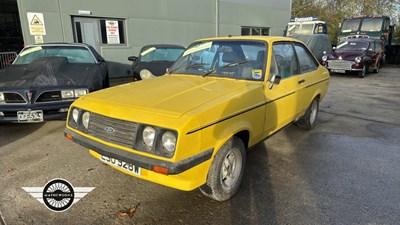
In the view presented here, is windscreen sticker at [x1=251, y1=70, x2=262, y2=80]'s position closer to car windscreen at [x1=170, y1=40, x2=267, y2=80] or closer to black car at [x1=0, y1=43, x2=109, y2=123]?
car windscreen at [x1=170, y1=40, x2=267, y2=80]

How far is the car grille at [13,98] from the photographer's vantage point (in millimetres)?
4564

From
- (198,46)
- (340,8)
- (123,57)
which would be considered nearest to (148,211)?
(198,46)

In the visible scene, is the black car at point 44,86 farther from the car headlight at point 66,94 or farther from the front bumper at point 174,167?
the front bumper at point 174,167

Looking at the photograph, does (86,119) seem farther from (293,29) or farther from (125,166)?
(293,29)

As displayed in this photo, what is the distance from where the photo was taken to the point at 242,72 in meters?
3.50

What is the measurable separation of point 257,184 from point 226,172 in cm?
60

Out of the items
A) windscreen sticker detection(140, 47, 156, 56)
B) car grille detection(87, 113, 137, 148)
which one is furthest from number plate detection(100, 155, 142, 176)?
windscreen sticker detection(140, 47, 156, 56)

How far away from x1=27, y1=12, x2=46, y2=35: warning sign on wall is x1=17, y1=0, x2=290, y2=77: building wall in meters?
0.12

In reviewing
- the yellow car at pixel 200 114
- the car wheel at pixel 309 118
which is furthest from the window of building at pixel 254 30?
the yellow car at pixel 200 114

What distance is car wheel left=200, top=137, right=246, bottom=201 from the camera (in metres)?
2.70

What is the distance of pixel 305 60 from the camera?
468cm

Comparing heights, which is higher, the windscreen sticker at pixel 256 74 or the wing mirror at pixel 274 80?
the windscreen sticker at pixel 256 74

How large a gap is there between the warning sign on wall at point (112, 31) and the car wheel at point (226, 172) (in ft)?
31.4

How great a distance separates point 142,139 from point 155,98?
518 mm
